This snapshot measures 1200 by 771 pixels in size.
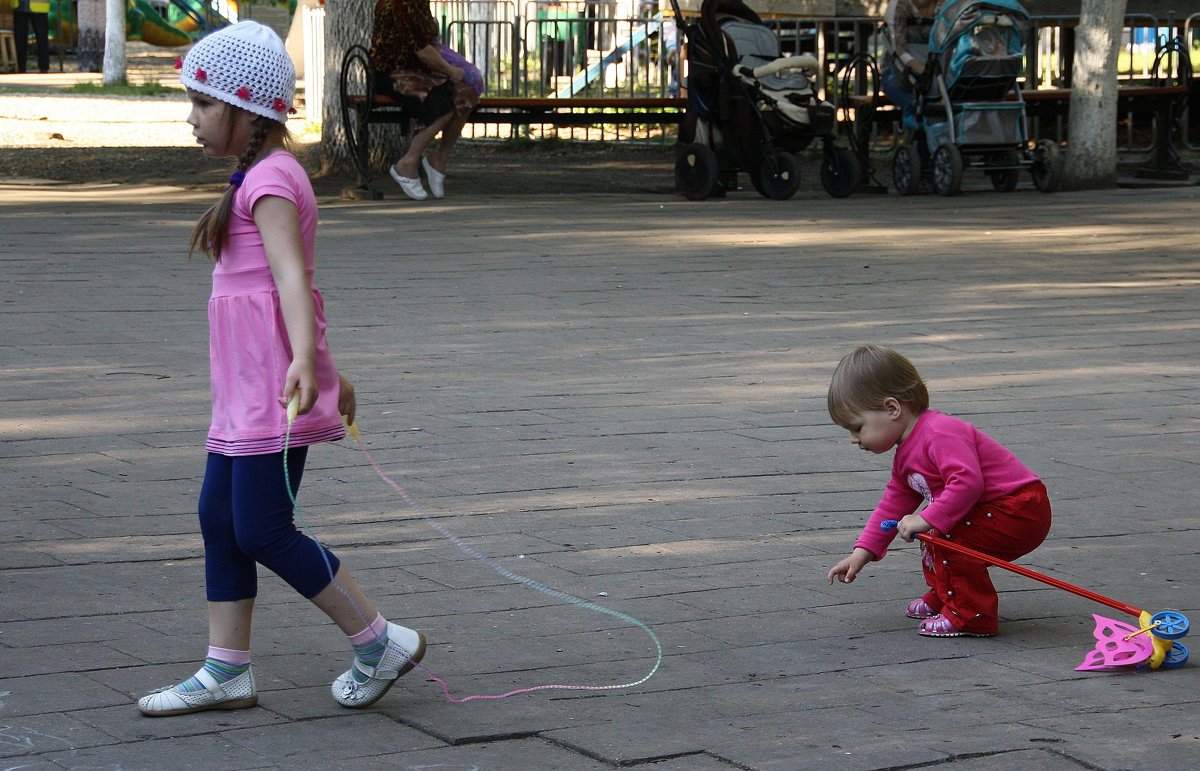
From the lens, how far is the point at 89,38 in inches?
1356

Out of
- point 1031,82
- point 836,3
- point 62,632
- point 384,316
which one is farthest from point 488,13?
point 62,632

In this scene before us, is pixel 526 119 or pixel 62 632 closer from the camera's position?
pixel 62 632

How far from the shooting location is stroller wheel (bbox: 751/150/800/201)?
13.8m

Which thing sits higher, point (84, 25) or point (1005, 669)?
point (84, 25)

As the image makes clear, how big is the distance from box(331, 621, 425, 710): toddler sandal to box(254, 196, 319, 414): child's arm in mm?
565

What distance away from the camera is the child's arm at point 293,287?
3363mm

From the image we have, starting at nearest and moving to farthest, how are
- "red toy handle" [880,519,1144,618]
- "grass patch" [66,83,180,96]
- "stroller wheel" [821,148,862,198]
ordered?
"red toy handle" [880,519,1144,618], "stroller wheel" [821,148,862,198], "grass patch" [66,83,180,96]

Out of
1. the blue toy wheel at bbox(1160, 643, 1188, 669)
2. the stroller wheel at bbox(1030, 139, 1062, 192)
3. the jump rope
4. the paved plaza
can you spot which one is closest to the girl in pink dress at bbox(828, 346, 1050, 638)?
the paved plaza

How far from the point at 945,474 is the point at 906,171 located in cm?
1066

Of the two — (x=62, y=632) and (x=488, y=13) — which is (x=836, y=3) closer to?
(x=488, y=13)

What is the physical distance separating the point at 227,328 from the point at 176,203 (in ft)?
32.8

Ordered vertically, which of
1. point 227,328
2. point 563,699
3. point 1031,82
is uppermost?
point 1031,82

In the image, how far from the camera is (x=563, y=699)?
12.0ft

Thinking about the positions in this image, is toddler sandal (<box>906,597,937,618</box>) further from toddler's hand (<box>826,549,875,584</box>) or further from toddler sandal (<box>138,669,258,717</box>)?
toddler sandal (<box>138,669,258,717</box>)
